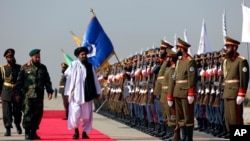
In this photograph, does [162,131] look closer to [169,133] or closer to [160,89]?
[169,133]

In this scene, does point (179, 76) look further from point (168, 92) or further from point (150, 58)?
point (150, 58)

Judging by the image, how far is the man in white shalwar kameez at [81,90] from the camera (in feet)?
51.1

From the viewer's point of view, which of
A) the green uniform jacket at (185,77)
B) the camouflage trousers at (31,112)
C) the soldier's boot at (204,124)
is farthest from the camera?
the soldier's boot at (204,124)

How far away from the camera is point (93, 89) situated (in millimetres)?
15812

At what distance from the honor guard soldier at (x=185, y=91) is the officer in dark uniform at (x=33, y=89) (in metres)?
3.05

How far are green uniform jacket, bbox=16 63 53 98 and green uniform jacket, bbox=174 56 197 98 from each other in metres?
3.12

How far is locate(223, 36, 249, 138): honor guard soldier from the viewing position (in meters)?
12.0

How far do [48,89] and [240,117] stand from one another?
4.72 meters

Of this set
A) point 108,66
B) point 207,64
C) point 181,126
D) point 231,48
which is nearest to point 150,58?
point 207,64

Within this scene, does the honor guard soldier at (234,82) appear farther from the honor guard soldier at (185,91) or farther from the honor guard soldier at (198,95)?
the honor guard soldier at (198,95)

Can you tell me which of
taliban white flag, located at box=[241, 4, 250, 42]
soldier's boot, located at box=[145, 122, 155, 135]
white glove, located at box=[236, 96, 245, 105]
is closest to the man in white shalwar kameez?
soldier's boot, located at box=[145, 122, 155, 135]

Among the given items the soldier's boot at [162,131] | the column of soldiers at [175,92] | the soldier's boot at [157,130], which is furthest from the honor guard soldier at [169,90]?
the soldier's boot at [157,130]

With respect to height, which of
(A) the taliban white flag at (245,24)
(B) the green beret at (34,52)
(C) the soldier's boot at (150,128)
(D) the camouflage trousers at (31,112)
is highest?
(A) the taliban white flag at (245,24)

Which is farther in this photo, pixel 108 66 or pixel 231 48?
pixel 108 66
